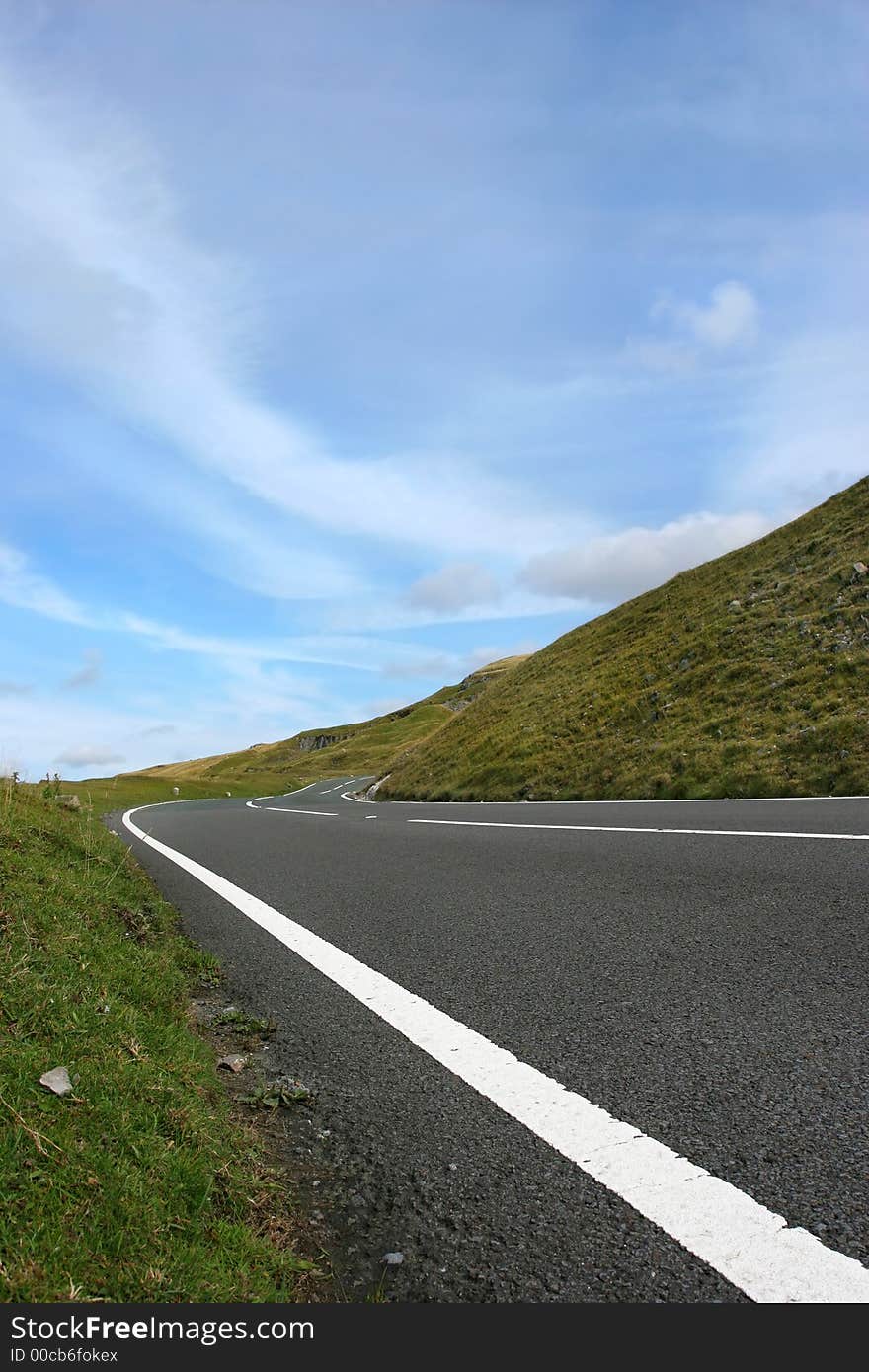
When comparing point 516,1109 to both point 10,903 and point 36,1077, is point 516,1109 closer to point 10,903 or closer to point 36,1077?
point 36,1077

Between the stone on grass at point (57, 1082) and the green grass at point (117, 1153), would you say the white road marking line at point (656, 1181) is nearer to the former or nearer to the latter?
the green grass at point (117, 1153)

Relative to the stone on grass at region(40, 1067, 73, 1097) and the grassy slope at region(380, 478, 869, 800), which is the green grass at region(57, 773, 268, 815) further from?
the stone on grass at region(40, 1067, 73, 1097)

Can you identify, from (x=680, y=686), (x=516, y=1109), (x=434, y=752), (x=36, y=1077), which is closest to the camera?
(x=36, y=1077)

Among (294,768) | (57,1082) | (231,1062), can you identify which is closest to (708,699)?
(231,1062)

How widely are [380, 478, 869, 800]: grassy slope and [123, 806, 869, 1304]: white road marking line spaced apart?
15861 millimetres

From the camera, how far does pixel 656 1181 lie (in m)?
2.30

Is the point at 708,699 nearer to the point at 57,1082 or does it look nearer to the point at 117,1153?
the point at 57,1082

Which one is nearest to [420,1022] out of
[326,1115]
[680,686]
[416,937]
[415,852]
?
[326,1115]

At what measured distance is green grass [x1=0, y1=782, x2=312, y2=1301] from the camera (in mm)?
1870

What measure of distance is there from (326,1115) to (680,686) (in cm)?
2614

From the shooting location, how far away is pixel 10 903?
13.6 feet

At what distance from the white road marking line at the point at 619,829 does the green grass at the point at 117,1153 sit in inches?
256

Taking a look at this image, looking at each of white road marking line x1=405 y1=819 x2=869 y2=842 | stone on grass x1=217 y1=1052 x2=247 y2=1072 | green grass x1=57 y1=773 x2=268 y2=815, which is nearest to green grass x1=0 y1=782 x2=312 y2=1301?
stone on grass x1=217 y1=1052 x2=247 y2=1072

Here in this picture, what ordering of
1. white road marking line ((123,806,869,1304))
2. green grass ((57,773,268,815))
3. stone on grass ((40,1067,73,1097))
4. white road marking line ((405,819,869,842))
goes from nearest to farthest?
1. white road marking line ((123,806,869,1304))
2. stone on grass ((40,1067,73,1097))
3. white road marking line ((405,819,869,842))
4. green grass ((57,773,268,815))
